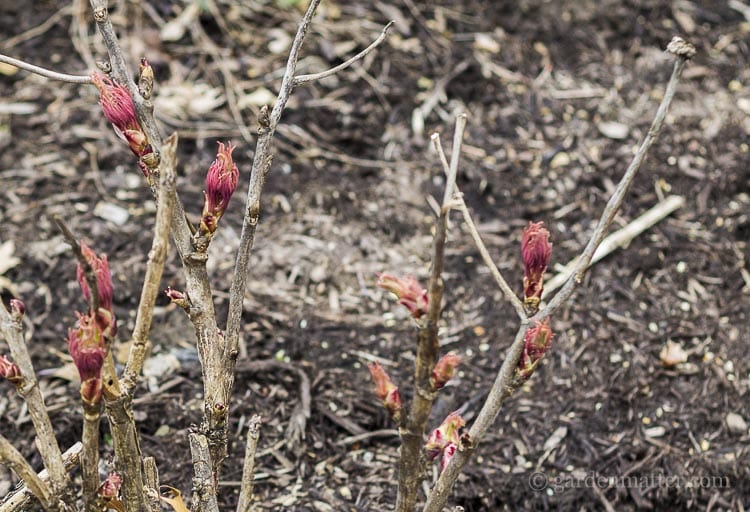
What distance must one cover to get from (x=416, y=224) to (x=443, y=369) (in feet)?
7.12

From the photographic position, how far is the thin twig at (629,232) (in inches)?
124

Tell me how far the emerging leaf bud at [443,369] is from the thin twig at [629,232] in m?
1.84

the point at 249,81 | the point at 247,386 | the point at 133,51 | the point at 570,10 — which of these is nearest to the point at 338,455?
the point at 247,386

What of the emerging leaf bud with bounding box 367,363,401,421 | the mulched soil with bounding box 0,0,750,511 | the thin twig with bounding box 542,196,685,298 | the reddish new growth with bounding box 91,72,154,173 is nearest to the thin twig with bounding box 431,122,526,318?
the emerging leaf bud with bounding box 367,363,401,421

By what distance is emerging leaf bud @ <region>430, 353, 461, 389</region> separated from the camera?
127 centimetres

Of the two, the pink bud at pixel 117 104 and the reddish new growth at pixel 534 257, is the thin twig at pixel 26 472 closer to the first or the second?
the pink bud at pixel 117 104

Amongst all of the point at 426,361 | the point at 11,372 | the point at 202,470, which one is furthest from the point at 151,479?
the point at 426,361

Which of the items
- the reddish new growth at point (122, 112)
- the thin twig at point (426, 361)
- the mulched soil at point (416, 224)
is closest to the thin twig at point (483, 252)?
the thin twig at point (426, 361)

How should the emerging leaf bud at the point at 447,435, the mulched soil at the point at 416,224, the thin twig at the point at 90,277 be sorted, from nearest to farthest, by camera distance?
the thin twig at the point at 90,277
the emerging leaf bud at the point at 447,435
the mulched soil at the point at 416,224

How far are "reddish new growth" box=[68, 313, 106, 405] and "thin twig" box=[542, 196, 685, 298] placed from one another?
212cm

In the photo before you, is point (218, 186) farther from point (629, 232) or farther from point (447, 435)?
point (629, 232)

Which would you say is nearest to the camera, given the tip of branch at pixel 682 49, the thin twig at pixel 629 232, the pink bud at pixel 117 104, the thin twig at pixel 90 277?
the thin twig at pixel 90 277

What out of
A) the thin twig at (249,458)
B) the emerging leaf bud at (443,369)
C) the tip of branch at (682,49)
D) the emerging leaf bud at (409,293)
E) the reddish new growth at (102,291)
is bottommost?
the thin twig at (249,458)

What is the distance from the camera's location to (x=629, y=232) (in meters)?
3.33
